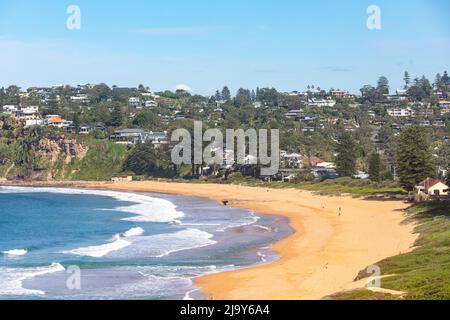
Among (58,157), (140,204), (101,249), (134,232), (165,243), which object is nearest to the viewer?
(101,249)

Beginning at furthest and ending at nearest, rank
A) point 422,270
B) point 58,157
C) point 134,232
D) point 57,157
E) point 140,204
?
point 57,157 < point 58,157 < point 140,204 < point 134,232 < point 422,270

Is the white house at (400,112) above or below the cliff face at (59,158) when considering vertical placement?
above

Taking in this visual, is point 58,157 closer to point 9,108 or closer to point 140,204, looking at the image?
point 9,108

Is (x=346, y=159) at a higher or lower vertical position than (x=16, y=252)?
higher

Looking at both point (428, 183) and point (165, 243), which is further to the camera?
point (428, 183)

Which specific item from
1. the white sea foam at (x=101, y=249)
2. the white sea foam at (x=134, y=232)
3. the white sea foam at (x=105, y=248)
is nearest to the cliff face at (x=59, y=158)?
the white sea foam at (x=134, y=232)

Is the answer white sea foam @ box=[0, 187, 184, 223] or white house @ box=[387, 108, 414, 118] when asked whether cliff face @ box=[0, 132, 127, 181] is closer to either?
white sea foam @ box=[0, 187, 184, 223]

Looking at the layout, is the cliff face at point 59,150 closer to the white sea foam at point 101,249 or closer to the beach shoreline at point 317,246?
the beach shoreline at point 317,246

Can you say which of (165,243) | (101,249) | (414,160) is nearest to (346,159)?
(414,160)
